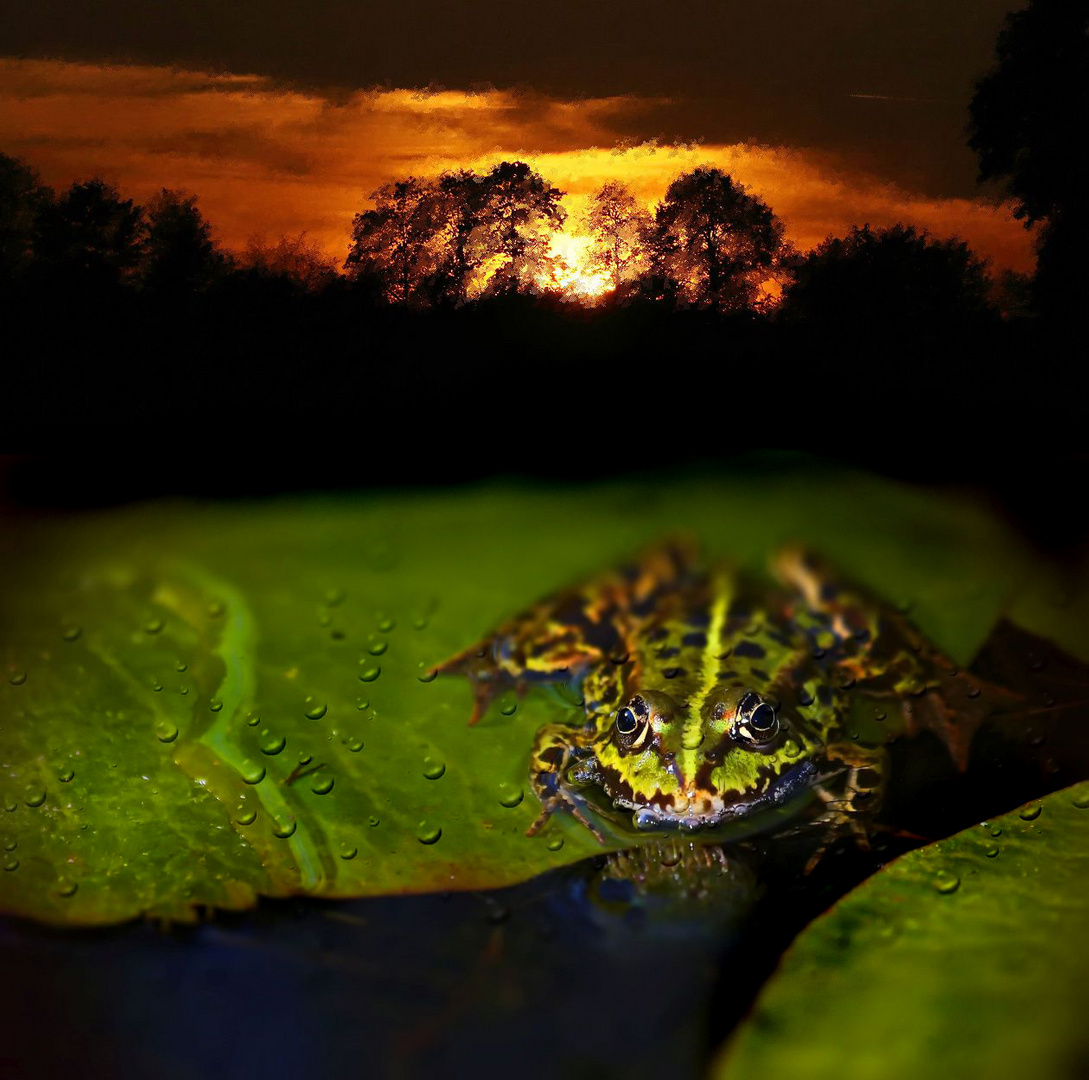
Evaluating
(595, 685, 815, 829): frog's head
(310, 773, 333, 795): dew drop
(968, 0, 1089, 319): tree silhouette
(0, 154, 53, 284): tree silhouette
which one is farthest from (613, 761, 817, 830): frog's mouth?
(0, 154, 53, 284): tree silhouette

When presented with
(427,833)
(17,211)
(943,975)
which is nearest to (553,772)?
(427,833)

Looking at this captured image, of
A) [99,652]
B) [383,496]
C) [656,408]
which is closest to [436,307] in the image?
[383,496]

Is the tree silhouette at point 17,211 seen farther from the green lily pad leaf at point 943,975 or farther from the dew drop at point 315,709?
the green lily pad leaf at point 943,975

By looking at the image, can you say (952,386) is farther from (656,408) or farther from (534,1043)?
(534,1043)

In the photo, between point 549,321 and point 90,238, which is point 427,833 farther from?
point 90,238

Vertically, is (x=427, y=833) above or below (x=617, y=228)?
below

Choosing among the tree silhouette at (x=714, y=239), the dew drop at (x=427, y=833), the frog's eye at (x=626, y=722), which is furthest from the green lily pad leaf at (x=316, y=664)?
the tree silhouette at (x=714, y=239)
